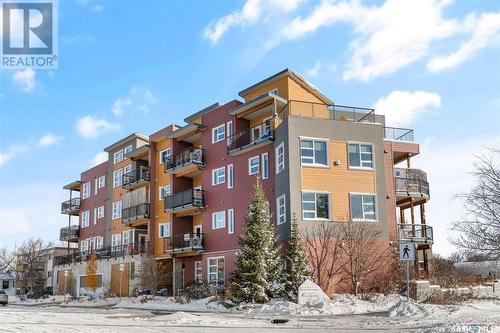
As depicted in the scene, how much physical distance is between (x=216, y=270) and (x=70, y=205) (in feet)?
104

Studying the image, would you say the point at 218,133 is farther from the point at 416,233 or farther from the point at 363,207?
the point at 416,233

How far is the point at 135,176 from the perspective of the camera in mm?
49906

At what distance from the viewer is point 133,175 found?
50.2 m

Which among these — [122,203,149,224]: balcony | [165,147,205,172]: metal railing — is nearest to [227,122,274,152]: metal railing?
[165,147,205,172]: metal railing

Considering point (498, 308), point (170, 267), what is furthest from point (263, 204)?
point (170, 267)

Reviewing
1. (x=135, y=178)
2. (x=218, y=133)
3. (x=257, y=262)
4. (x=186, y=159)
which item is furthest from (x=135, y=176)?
(x=257, y=262)

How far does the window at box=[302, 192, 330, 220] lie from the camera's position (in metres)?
30.6

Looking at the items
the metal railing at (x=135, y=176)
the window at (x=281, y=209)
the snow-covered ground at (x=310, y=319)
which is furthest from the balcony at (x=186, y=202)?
the snow-covered ground at (x=310, y=319)

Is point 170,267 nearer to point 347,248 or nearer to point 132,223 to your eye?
point 132,223

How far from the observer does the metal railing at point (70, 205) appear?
2457 inches

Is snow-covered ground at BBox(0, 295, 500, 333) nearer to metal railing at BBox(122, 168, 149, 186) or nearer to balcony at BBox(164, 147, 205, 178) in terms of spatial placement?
balcony at BBox(164, 147, 205, 178)

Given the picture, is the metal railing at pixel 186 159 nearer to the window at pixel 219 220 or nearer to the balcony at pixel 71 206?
the window at pixel 219 220

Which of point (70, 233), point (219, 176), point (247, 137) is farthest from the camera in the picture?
point (70, 233)

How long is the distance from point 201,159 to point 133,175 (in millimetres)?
12344
